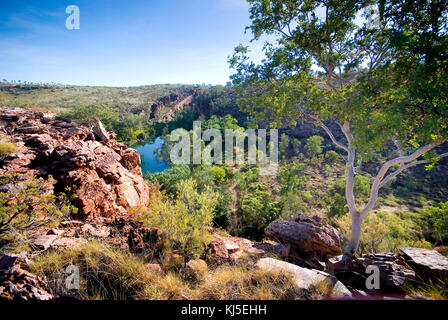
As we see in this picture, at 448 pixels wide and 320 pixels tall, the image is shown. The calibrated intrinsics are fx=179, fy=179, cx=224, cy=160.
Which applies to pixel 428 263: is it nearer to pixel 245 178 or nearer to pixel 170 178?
pixel 170 178

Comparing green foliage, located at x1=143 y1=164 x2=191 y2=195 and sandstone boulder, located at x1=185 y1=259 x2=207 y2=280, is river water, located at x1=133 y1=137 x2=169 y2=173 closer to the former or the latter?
green foliage, located at x1=143 y1=164 x2=191 y2=195

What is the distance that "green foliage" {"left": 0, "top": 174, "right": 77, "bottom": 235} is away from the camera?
310 cm

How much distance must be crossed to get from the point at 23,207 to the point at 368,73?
807cm

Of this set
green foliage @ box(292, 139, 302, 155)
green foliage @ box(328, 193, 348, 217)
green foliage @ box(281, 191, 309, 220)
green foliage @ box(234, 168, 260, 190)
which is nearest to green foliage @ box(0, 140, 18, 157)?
green foliage @ box(281, 191, 309, 220)

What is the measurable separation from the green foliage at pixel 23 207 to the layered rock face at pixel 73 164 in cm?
105

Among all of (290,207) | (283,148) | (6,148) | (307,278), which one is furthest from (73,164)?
(283,148)

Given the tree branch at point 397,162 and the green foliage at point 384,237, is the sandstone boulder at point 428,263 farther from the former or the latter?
the green foliage at point 384,237

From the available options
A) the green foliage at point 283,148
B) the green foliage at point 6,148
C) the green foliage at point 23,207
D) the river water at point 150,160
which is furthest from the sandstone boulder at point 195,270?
the green foliage at point 283,148

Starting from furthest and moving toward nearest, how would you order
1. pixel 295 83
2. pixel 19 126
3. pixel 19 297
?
pixel 19 126
pixel 295 83
pixel 19 297

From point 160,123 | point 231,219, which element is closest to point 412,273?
point 231,219
